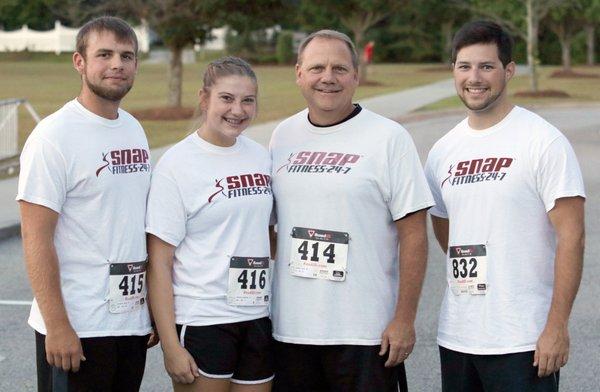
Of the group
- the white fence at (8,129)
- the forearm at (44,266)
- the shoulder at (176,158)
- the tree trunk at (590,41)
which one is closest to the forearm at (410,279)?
the shoulder at (176,158)

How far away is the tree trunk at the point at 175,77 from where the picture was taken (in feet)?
93.9

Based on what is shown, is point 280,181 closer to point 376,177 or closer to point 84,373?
point 376,177

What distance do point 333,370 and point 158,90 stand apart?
35585 mm

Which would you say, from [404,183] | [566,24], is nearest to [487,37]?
[404,183]

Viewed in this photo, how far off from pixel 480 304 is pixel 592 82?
43.4 meters

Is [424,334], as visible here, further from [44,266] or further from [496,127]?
[44,266]

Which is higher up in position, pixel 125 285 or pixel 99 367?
pixel 125 285

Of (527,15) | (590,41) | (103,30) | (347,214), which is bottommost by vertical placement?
(590,41)

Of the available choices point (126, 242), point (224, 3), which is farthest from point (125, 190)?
point (224, 3)

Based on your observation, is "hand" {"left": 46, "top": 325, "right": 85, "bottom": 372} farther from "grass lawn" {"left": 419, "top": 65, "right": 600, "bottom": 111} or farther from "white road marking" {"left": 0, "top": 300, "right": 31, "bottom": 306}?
"grass lawn" {"left": 419, "top": 65, "right": 600, "bottom": 111}

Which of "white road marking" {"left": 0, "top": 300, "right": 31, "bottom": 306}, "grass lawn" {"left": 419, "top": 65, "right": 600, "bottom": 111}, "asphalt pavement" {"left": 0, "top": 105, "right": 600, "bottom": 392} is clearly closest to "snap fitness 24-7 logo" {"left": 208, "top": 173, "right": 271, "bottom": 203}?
"asphalt pavement" {"left": 0, "top": 105, "right": 600, "bottom": 392}

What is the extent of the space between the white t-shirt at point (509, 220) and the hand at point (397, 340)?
175 mm

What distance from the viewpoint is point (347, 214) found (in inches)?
169

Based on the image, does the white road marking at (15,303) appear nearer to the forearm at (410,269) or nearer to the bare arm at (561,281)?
the forearm at (410,269)
